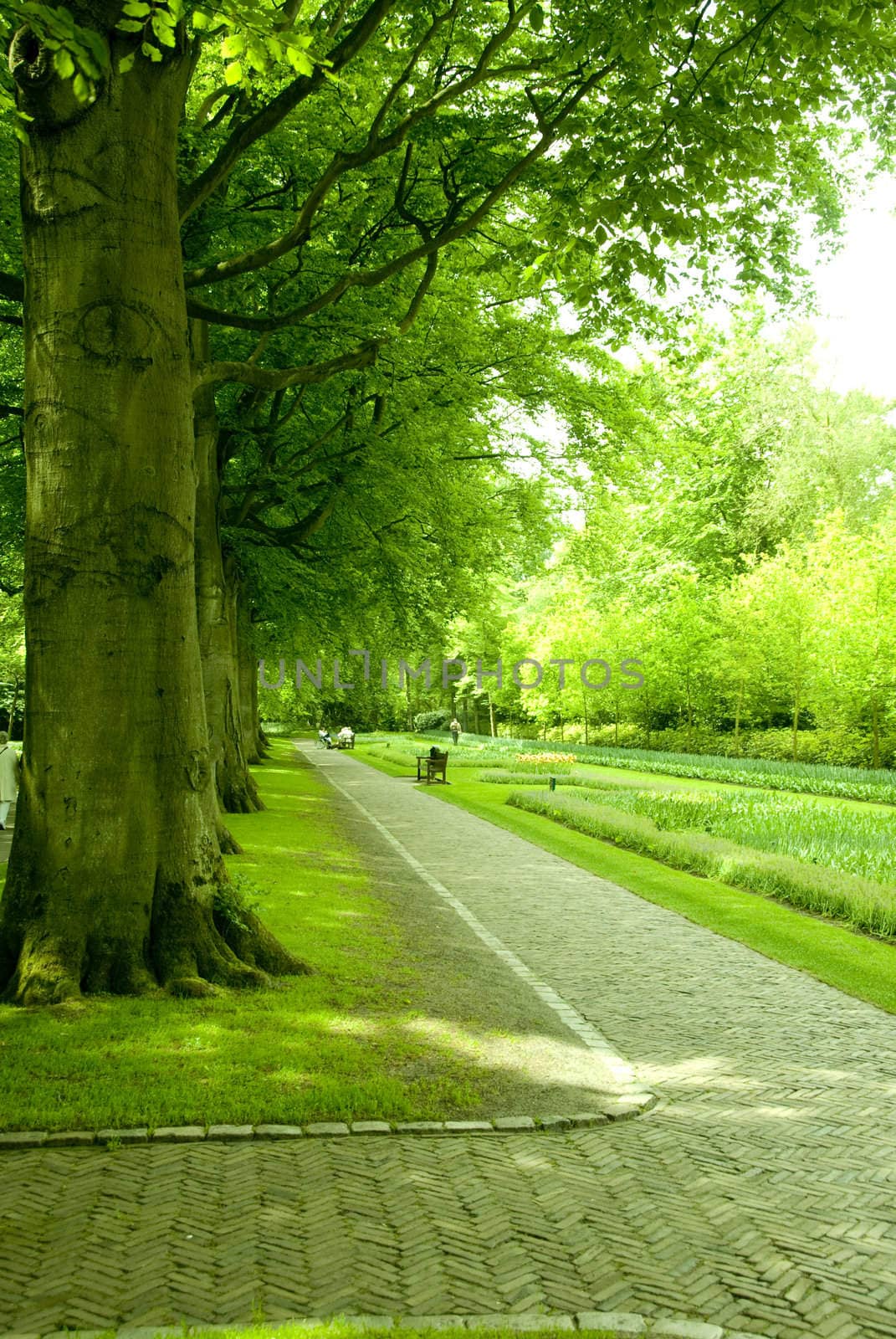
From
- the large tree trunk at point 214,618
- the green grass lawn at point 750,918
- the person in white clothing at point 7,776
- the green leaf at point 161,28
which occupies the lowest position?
the green grass lawn at point 750,918

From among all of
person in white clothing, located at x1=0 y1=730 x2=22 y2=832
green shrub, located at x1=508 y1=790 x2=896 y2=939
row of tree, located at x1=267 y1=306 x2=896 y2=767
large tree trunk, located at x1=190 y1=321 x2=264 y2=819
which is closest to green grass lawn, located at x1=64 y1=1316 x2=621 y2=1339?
green shrub, located at x1=508 y1=790 x2=896 y2=939

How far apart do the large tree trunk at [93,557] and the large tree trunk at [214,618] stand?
6715mm

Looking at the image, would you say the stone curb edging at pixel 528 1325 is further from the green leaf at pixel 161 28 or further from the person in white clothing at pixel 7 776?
the person in white clothing at pixel 7 776

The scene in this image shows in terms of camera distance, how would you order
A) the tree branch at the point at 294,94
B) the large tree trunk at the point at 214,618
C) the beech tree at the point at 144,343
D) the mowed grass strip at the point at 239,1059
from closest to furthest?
the mowed grass strip at the point at 239,1059 → the beech tree at the point at 144,343 → the tree branch at the point at 294,94 → the large tree trunk at the point at 214,618

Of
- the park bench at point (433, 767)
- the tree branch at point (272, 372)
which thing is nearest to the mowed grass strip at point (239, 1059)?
the tree branch at point (272, 372)

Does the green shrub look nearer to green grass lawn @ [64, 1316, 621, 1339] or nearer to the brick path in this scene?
the brick path

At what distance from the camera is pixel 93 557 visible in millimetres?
6520

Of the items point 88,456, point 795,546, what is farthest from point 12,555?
point 795,546

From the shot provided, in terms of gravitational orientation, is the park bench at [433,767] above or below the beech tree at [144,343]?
below

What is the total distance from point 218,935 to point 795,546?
42.1 metres

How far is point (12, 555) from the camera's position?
22.2m

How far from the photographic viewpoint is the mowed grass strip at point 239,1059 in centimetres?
516

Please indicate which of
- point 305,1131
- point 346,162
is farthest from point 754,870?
point 305,1131

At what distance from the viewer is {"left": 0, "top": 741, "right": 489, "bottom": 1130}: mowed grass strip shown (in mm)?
5160
